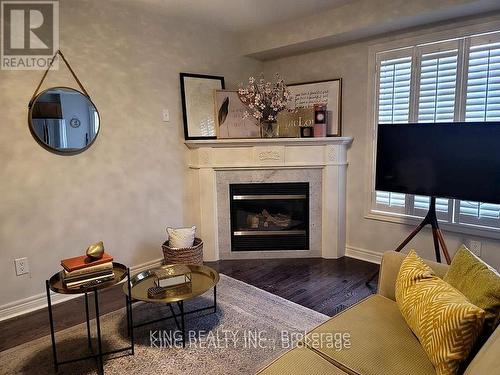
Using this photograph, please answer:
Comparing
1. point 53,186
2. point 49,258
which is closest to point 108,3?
point 53,186

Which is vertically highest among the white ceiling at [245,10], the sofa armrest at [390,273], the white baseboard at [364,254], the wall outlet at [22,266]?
the white ceiling at [245,10]

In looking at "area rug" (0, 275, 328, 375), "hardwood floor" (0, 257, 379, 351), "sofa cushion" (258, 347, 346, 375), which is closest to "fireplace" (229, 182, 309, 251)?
"hardwood floor" (0, 257, 379, 351)

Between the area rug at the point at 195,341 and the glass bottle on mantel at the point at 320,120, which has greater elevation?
the glass bottle on mantel at the point at 320,120

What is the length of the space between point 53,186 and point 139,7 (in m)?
1.74

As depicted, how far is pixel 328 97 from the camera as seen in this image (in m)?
3.85

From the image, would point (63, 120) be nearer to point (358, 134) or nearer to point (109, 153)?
point (109, 153)

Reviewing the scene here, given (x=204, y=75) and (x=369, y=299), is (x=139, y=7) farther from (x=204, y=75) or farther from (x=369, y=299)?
(x=369, y=299)

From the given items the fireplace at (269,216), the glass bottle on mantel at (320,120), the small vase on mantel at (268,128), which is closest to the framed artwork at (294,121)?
the glass bottle on mantel at (320,120)

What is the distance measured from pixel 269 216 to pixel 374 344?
8.32ft

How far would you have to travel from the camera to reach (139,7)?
10.5 feet

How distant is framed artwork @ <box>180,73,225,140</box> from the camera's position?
371cm

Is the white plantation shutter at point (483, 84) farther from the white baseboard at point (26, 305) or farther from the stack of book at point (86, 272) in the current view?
the white baseboard at point (26, 305)

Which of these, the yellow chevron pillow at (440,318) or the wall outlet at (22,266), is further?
the wall outlet at (22,266)

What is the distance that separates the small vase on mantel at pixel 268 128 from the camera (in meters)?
3.79
